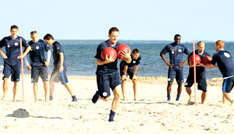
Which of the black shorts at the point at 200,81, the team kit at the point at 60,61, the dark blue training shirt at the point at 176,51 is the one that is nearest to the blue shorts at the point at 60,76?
the team kit at the point at 60,61

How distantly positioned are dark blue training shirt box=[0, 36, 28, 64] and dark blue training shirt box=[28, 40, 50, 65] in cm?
22

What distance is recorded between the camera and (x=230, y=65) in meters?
10.2

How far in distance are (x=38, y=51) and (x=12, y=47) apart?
0.71 metres

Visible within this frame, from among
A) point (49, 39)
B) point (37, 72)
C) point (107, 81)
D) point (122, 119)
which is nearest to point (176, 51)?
point (49, 39)

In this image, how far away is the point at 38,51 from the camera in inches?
451

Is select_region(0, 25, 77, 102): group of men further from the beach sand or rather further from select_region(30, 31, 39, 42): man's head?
the beach sand

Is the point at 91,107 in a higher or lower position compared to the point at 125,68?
lower

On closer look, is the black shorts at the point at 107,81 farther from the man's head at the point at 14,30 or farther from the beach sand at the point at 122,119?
the man's head at the point at 14,30

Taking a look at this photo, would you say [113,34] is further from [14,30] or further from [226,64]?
[14,30]

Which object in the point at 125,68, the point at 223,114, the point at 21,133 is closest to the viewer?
the point at 21,133

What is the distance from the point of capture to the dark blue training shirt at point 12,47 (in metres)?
11.4

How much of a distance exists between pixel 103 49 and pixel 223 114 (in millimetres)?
3435

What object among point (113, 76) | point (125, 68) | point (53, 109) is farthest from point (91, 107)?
point (113, 76)

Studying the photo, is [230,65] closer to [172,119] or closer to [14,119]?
[172,119]
